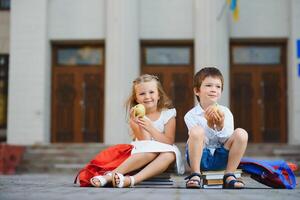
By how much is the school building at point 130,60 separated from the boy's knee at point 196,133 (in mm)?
13934

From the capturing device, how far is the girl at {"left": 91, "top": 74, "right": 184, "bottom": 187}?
5.79m

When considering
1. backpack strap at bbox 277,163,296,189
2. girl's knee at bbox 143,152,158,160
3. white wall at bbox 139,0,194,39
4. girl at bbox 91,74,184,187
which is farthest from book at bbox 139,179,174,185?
white wall at bbox 139,0,194,39

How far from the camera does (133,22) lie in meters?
19.9

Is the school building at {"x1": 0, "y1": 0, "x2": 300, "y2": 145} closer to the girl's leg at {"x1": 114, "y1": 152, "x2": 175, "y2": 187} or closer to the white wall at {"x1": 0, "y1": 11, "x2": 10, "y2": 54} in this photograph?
the white wall at {"x1": 0, "y1": 11, "x2": 10, "y2": 54}

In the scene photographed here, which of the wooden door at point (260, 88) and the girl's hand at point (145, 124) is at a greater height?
the wooden door at point (260, 88)

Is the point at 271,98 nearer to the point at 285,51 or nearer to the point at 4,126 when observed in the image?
the point at 285,51

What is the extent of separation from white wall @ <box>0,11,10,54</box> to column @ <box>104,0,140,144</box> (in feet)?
12.6

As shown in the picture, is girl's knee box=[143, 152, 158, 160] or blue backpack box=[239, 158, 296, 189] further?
blue backpack box=[239, 158, 296, 189]

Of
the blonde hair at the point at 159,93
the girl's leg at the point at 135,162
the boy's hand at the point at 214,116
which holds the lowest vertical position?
the girl's leg at the point at 135,162

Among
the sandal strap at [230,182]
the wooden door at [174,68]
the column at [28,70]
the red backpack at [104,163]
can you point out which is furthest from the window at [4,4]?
the sandal strap at [230,182]

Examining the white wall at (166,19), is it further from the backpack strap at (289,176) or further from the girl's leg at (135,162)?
the girl's leg at (135,162)

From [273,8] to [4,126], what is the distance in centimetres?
1014

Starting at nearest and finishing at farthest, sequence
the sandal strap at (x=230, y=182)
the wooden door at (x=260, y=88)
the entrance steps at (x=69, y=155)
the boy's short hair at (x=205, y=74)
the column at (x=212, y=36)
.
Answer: the sandal strap at (x=230, y=182) < the boy's short hair at (x=205, y=74) < the entrance steps at (x=69, y=155) < the column at (x=212, y=36) < the wooden door at (x=260, y=88)

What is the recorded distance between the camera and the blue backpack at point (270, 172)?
604cm
